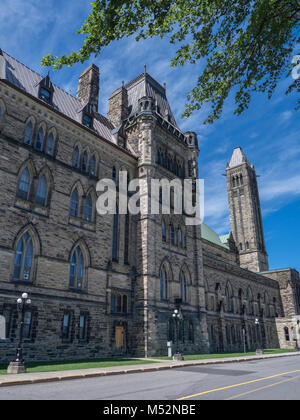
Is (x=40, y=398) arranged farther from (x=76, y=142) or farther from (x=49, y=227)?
(x=76, y=142)

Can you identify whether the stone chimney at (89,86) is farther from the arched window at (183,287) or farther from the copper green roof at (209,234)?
the copper green roof at (209,234)

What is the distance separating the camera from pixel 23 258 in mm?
18672

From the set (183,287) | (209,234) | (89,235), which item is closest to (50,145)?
(89,235)

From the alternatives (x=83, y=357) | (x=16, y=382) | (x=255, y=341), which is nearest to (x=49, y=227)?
(x=83, y=357)

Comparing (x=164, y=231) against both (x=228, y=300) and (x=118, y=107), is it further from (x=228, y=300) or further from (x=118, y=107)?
(x=228, y=300)

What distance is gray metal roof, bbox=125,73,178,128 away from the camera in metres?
36.1

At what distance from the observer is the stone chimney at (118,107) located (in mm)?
34188

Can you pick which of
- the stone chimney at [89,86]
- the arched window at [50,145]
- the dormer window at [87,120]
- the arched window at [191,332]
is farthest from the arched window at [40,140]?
the arched window at [191,332]

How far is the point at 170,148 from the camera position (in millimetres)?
32906

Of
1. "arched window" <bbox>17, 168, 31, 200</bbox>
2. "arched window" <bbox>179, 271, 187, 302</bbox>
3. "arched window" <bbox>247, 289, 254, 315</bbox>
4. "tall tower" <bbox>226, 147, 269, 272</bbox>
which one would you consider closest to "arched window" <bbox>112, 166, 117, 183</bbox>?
"arched window" <bbox>17, 168, 31, 200</bbox>

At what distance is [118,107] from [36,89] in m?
12.3

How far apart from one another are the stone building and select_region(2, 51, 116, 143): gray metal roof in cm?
12

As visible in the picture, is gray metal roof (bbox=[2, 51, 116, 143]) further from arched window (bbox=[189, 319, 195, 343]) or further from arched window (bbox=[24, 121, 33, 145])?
arched window (bbox=[189, 319, 195, 343])

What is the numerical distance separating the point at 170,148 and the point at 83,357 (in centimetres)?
2104
